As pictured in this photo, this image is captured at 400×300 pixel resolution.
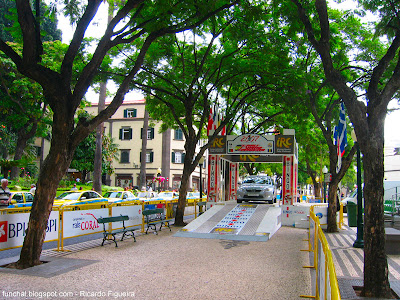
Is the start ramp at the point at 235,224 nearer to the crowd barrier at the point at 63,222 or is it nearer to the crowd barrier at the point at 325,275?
the crowd barrier at the point at 63,222

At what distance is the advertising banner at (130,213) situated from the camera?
45.9ft

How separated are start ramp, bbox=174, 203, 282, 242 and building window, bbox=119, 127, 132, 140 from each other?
1601 inches

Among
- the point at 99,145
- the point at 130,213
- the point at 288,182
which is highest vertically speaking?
the point at 99,145

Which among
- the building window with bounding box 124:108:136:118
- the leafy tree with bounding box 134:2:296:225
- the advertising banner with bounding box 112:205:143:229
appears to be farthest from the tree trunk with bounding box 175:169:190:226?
the building window with bounding box 124:108:136:118

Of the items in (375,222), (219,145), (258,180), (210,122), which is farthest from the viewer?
(258,180)

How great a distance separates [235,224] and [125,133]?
4472 centimetres

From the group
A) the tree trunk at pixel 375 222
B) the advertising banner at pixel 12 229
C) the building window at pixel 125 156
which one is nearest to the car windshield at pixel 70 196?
the advertising banner at pixel 12 229

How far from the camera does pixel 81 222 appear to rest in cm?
1205

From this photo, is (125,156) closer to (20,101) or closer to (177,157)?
(177,157)

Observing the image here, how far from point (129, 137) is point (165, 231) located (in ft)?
138

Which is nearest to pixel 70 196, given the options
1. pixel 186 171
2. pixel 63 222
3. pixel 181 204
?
pixel 181 204

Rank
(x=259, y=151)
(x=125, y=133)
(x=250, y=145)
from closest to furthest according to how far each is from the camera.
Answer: (x=259, y=151) → (x=250, y=145) → (x=125, y=133)

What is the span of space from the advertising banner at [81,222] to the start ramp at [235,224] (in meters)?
2.80

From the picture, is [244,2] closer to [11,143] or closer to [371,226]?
[371,226]
